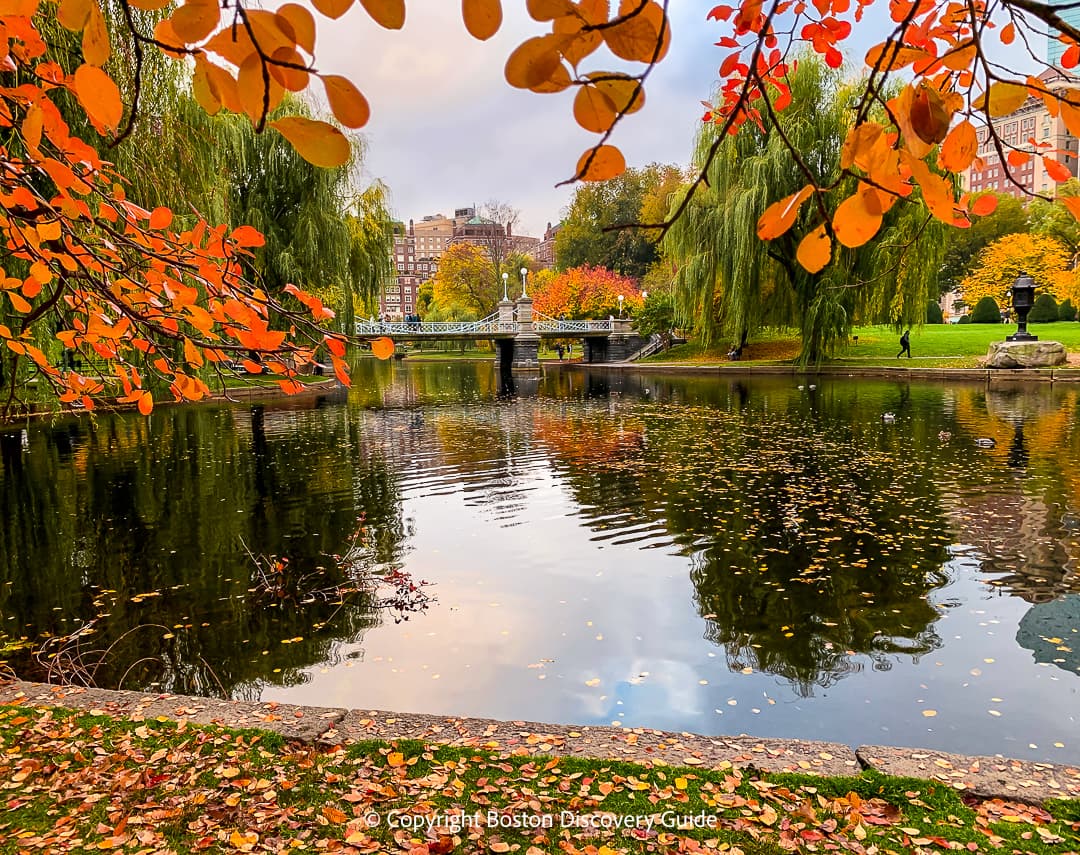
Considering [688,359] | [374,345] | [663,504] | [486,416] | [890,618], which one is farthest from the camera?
[688,359]

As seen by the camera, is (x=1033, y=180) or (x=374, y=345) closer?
(x=374, y=345)

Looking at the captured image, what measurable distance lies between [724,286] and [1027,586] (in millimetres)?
22150

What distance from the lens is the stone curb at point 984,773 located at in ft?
8.60

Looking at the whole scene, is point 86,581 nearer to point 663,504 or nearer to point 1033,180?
point 663,504

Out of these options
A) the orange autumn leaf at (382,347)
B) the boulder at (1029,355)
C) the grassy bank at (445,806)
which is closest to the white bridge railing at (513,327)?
the boulder at (1029,355)

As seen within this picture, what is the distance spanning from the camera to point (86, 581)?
6.15 metres

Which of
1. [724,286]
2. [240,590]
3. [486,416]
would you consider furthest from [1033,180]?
[240,590]

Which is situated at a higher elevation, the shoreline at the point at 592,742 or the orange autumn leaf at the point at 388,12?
the orange autumn leaf at the point at 388,12

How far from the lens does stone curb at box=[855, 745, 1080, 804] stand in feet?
8.60

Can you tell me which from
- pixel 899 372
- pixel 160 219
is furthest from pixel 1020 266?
pixel 160 219

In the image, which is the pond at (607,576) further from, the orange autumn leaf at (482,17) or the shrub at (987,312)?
the shrub at (987,312)

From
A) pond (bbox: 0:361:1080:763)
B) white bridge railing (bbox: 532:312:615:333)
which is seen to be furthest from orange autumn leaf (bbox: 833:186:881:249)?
white bridge railing (bbox: 532:312:615:333)

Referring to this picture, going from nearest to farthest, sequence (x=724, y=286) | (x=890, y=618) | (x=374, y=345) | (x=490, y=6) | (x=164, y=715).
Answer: (x=490, y=6)
(x=374, y=345)
(x=164, y=715)
(x=890, y=618)
(x=724, y=286)

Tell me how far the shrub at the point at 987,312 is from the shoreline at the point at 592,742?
4483 cm
